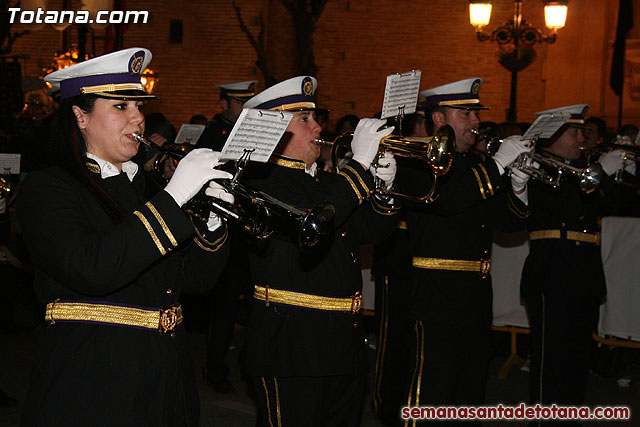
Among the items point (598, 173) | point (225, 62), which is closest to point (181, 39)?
point (225, 62)

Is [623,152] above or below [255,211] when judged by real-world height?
above

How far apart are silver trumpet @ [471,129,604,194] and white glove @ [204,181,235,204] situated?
91.3 inches

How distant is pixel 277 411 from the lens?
145 inches

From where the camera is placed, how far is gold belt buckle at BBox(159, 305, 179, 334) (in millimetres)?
2832

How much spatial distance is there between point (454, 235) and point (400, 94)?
103cm

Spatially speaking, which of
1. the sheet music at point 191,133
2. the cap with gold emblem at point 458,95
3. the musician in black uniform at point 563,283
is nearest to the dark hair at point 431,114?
the cap with gold emblem at point 458,95

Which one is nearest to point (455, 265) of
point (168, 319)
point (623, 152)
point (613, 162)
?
point (613, 162)

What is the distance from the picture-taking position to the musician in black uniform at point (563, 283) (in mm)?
5250

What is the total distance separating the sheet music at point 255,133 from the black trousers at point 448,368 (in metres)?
2.08

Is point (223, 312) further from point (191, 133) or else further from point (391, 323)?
point (191, 133)

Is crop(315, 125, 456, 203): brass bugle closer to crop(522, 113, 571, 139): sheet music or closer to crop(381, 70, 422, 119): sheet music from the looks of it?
crop(381, 70, 422, 119): sheet music

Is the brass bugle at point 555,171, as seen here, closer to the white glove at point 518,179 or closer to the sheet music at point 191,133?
the white glove at point 518,179

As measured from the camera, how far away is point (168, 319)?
286cm

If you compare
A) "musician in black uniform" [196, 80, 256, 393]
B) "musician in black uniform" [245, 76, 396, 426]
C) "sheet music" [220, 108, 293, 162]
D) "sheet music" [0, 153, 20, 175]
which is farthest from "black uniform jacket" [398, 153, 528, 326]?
"sheet music" [0, 153, 20, 175]
